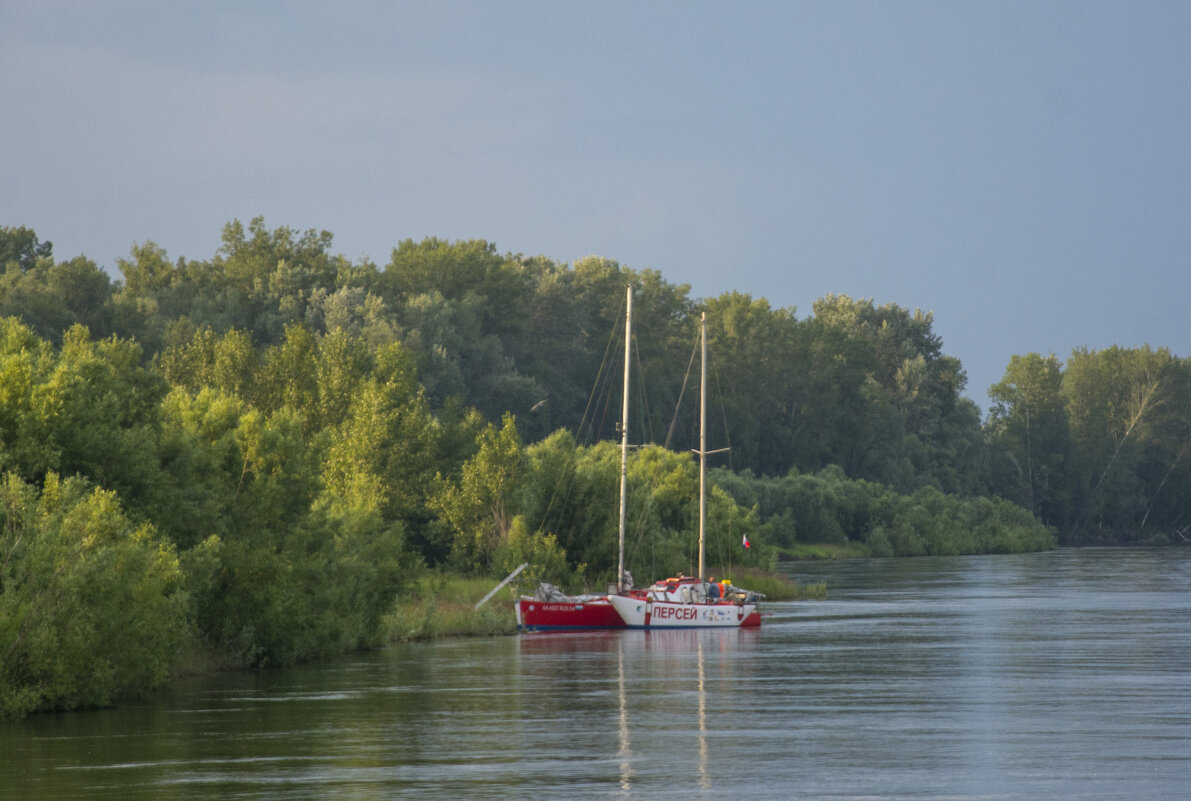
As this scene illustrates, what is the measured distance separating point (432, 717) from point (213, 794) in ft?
31.5

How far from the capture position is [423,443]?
72562 mm

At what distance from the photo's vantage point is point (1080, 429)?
182000 mm

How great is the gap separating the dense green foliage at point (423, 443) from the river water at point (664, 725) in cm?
228

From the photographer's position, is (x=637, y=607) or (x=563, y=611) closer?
(x=563, y=611)

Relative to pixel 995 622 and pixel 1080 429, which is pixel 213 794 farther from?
pixel 1080 429

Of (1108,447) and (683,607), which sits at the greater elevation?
(1108,447)

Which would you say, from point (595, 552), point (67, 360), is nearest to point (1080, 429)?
point (595, 552)

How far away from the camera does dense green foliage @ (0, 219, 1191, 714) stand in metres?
34.5

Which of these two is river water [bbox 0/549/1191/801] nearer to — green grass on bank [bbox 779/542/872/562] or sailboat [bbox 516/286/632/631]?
sailboat [bbox 516/286/632/631]

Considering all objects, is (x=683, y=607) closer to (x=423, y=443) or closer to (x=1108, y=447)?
(x=423, y=443)

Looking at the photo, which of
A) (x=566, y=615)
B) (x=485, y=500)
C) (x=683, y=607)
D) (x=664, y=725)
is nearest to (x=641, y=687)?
(x=664, y=725)

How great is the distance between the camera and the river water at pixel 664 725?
2278cm

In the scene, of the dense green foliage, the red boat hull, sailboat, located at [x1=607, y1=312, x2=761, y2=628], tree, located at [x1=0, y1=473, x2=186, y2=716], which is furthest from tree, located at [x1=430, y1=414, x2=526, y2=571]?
tree, located at [x1=0, y1=473, x2=186, y2=716]

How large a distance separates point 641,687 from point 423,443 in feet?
118
